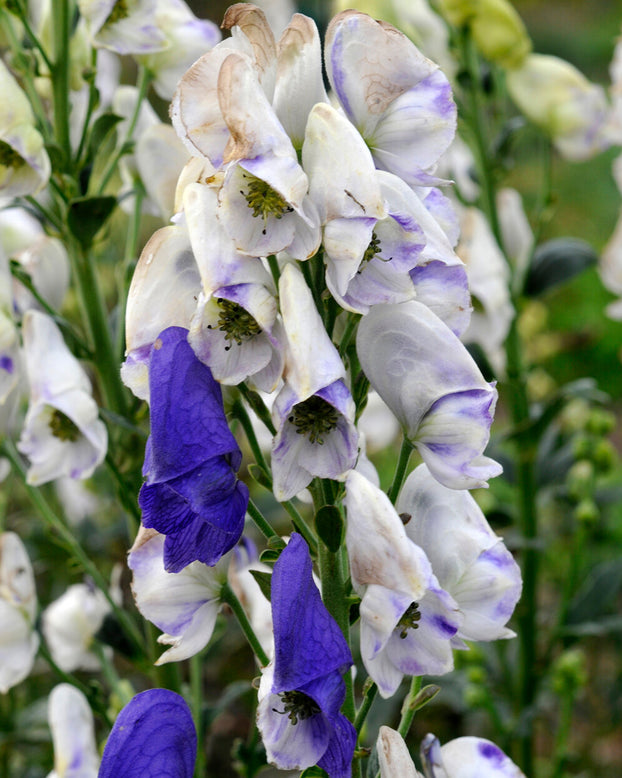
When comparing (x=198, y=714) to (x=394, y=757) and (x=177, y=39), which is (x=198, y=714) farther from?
(x=177, y=39)

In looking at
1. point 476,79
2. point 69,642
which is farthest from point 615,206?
point 69,642

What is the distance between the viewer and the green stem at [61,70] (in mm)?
869

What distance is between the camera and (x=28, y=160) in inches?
30.4

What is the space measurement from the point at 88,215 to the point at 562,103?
28.8 inches

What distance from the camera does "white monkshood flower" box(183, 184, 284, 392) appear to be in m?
0.47

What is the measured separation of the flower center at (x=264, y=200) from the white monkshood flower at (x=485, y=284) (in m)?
0.70

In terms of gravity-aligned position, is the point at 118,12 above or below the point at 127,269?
above

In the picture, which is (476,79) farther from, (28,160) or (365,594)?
(365,594)

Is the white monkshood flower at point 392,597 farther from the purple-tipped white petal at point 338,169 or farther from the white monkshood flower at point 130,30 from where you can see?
the white monkshood flower at point 130,30

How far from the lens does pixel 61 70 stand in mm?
881

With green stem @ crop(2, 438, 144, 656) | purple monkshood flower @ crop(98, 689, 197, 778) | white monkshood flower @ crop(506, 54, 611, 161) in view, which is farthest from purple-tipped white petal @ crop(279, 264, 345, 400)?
white monkshood flower @ crop(506, 54, 611, 161)

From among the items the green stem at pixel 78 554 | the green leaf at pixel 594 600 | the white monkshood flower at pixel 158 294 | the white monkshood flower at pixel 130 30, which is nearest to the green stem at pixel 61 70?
the white monkshood flower at pixel 130 30

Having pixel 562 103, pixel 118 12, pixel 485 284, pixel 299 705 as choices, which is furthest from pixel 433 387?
pixel 562 103

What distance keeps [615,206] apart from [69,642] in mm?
3679
